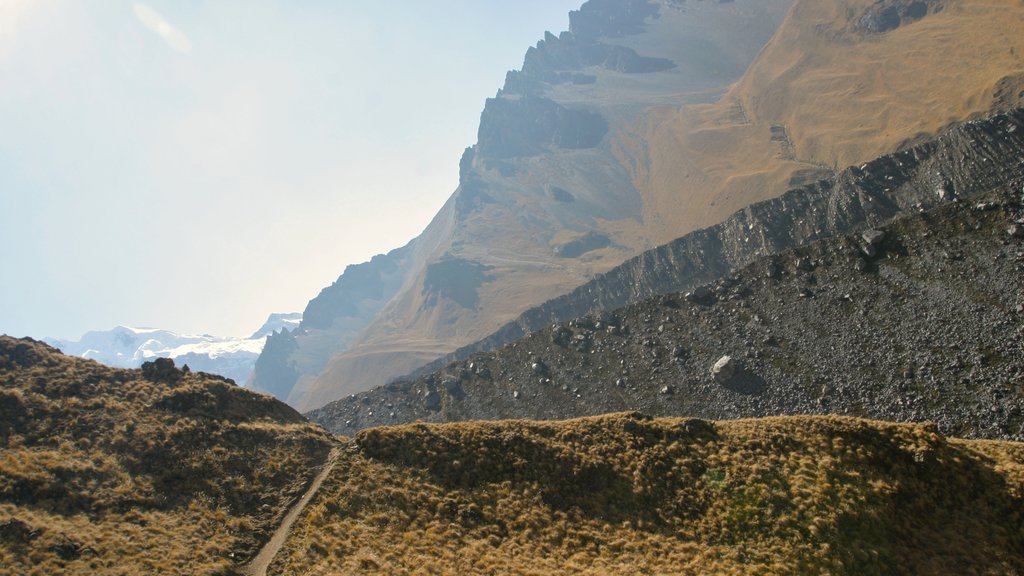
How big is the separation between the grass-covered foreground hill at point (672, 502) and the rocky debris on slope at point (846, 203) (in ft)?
131

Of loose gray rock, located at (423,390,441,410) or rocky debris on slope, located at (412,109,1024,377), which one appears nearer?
rocky debris on slope, located at (412,109,1024,377)

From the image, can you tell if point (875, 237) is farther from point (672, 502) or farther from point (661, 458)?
point (672, 502)

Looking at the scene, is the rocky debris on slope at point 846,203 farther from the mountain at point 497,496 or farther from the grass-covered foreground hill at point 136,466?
the grass-covered foreground hill at point 136,466

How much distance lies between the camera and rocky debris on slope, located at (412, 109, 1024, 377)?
83562 millimetres

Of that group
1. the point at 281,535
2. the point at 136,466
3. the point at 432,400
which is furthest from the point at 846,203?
the point at 136,466

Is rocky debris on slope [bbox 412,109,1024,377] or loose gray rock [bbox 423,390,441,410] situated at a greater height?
rocky debris on slope [bbox 412,109,1024,377]

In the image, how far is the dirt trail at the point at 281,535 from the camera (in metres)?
30.7

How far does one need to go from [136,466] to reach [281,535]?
1324 cm

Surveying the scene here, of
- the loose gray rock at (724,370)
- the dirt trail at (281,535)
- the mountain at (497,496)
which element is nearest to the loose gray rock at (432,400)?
the loose gray rock at (724,370)

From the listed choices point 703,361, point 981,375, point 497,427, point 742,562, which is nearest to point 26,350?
point 497,427

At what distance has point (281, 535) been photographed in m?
33.5

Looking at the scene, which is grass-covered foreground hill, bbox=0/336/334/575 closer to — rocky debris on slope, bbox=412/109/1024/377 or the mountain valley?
the mountain valley

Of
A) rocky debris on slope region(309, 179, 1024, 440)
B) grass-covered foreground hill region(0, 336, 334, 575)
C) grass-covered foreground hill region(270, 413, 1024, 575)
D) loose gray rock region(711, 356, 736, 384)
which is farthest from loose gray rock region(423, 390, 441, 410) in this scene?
grass-covered foreground hill region(270, 413, 1024, 575)

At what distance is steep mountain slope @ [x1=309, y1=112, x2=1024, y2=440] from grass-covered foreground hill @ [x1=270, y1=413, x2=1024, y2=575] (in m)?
14.4
